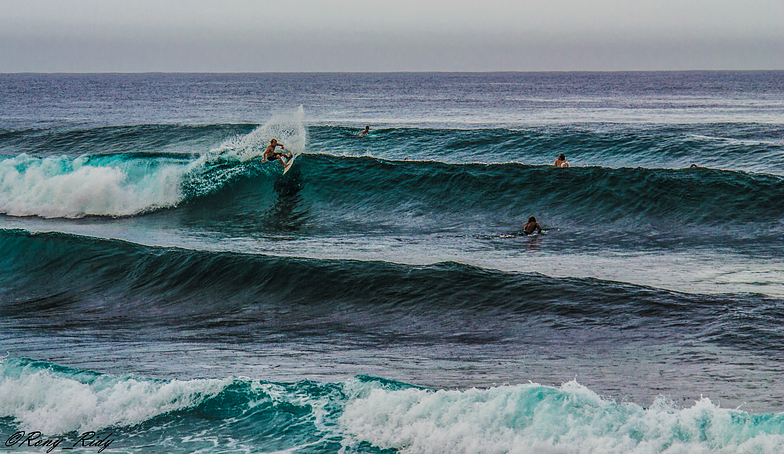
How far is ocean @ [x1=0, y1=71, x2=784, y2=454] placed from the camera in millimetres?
6598

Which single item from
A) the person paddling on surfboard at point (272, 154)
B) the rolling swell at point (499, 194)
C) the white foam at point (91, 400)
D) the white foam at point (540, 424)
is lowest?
the white foam at point (91, 400)

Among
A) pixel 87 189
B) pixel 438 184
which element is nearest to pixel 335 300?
pixel 438 184

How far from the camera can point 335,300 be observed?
11.6 m

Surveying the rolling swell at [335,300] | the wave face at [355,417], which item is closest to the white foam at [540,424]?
the wave face at [355,417]

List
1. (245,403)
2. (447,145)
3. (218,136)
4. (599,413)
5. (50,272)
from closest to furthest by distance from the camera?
(599,413) → (245,403) → (50,272) → (447,145) → (218,136)

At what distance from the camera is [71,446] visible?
674cm

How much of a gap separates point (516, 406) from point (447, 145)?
23.7 metres

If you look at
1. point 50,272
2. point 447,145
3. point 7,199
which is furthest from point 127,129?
point 50,272

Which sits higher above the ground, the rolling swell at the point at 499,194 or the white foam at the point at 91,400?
the rolling swell at the point at 499,194

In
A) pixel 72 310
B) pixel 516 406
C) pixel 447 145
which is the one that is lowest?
pixel 72 310

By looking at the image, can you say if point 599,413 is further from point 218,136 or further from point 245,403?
point 218,136

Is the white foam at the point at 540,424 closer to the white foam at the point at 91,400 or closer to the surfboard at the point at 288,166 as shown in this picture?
the white foam at the point at 91,400

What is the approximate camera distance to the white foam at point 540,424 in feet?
19.0

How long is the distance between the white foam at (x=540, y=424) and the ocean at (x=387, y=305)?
2cm
